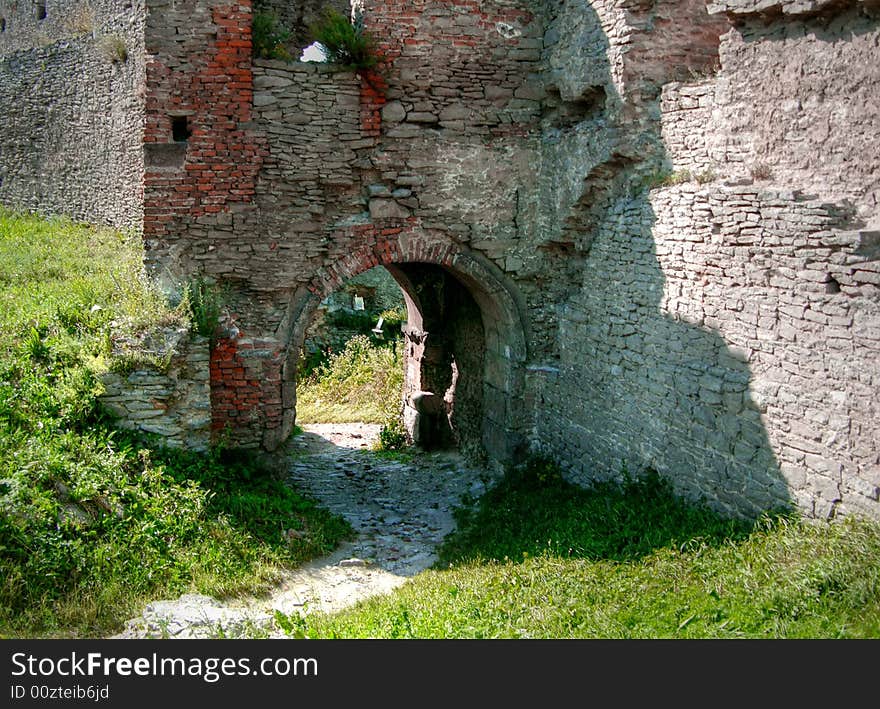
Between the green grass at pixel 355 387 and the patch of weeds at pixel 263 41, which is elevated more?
the patch of weeds at pixel 263 41

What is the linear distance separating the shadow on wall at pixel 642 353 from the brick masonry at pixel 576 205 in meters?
0.02

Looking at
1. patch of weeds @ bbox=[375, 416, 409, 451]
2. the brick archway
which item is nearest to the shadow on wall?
the brick archway

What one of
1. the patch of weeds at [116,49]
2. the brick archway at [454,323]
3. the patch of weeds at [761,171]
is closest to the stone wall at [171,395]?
the brick archway at [454,323]

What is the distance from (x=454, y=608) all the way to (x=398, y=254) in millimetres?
4323

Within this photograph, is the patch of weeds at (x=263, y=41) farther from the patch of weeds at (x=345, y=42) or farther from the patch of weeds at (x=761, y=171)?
the patch of weeds at (x=761, y=171)

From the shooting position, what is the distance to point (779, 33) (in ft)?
20.9

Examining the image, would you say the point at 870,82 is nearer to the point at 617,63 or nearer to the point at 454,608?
the point at 617,63

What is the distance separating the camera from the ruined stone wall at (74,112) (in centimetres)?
1251

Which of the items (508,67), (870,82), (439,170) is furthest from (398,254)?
(870,82)

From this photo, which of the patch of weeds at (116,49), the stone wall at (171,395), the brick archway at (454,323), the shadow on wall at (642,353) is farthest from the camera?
the patch of weeds at (116,49)

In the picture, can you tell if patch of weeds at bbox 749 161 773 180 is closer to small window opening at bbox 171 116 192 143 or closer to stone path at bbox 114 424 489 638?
stone path at bbox 114 424 489 638

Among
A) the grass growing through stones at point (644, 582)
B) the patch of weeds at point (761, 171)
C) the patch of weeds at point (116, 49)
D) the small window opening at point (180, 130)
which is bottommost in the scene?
the grass growing through stones at point (644, 582)

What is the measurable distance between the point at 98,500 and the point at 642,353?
15.1ft

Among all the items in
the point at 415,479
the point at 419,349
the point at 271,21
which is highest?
the point at 271,21
